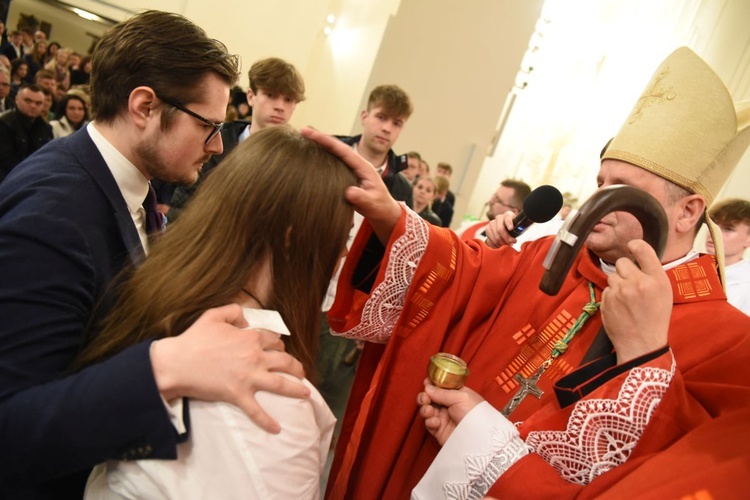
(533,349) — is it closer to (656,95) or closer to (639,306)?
(639,306)

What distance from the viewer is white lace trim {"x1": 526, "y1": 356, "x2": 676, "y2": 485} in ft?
3.70

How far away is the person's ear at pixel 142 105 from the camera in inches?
55.9

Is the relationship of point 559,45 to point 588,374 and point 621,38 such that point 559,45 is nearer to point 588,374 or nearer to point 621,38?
point 621,38

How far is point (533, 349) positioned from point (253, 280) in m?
0.94

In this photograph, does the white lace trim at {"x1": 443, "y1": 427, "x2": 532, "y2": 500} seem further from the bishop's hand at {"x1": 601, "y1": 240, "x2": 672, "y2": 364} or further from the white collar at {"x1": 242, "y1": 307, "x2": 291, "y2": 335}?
the white collar at {"x1": 242, "y1": 307, "x2": 291, "y2": 335}

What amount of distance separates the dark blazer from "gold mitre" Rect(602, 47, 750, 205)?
5.42 feet

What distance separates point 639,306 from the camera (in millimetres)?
1161

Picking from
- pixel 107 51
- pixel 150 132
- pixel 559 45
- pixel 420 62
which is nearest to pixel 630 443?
pixel 150 132

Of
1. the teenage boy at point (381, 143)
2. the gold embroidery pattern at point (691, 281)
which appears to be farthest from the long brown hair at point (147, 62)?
the teenage boy at point (381, 143)

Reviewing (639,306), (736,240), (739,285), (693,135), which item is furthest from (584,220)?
(736,240)

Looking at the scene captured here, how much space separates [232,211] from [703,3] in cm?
1007

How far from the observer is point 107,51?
4.75ft

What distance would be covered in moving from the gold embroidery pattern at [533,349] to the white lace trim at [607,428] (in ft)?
1.05

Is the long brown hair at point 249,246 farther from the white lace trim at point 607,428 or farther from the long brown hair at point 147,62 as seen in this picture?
the white lace trim at point 607,428
